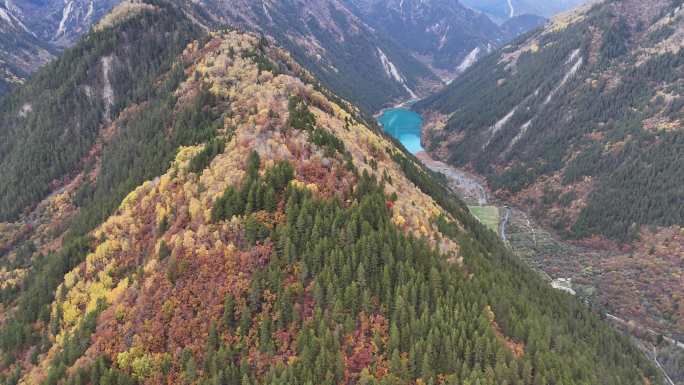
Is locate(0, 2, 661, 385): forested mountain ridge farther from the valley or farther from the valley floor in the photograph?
the valley floor

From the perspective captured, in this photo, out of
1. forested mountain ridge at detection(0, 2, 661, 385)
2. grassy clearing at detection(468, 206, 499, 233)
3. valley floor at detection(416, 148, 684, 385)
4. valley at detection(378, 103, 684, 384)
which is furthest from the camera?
grassy clearing at detection(468, 206, 499, 233)

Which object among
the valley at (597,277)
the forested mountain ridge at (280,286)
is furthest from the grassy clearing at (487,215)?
the forested mountain ridge at (280,286)

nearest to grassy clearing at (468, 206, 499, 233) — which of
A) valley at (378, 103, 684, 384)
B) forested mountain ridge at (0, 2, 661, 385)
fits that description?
valley at (378, 103, 684, 384)

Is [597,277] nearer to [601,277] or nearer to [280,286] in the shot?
[601,277]

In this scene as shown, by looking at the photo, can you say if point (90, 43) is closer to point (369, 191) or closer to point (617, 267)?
point (369, 191)

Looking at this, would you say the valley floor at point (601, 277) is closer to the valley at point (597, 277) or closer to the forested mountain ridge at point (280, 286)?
the valley at point (597, 277)

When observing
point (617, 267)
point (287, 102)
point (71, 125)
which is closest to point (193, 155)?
point (287, 102)

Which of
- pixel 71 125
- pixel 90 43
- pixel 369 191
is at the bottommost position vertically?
pixel 369 191
